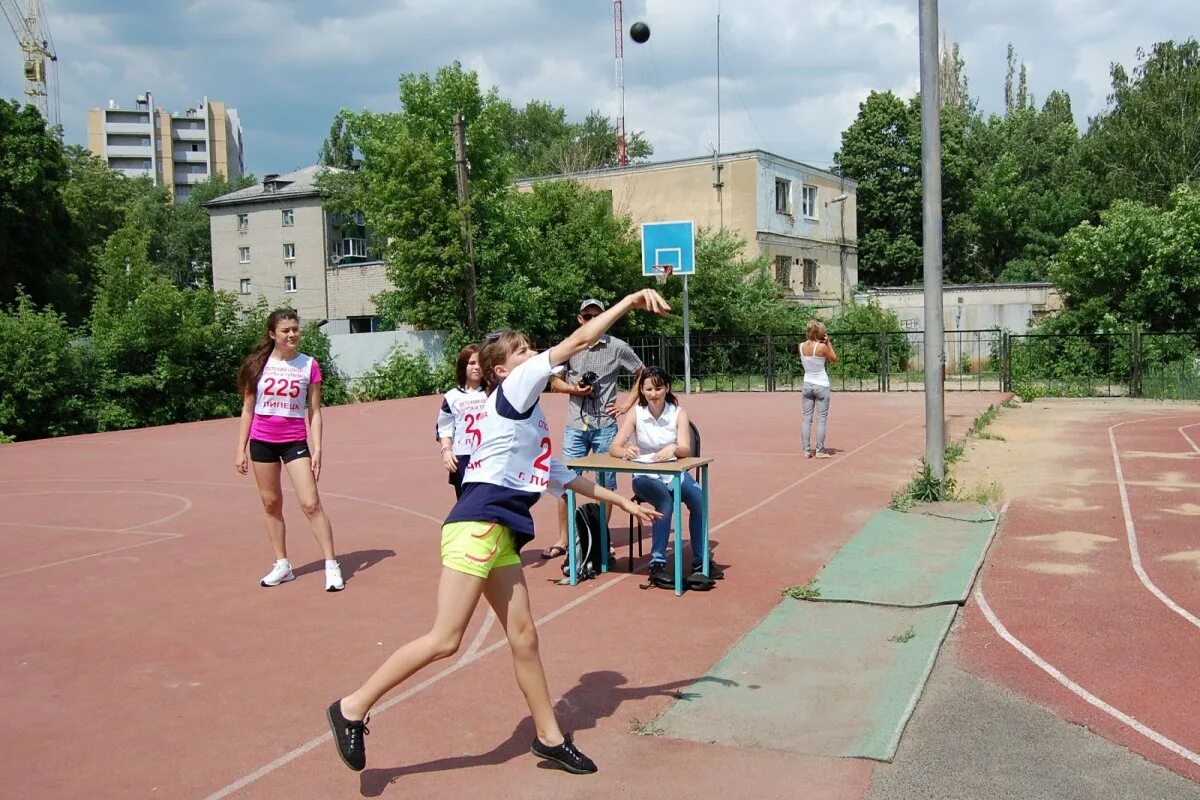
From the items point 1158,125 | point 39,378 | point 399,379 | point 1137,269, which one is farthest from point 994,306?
point 39,378

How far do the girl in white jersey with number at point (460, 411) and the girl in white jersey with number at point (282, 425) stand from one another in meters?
0.94

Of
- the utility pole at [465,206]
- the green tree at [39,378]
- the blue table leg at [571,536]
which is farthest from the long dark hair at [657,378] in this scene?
the utility pole at [465,206]

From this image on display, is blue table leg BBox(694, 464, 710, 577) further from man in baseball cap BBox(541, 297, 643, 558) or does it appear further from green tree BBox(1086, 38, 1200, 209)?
green tree BBox(1086, 38, 1200, 209)

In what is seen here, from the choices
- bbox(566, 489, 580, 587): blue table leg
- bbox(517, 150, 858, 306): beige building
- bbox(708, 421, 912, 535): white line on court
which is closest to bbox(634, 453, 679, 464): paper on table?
bbox(566, 489, 580, 587): blue table leg

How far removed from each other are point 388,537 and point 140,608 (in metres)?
2.79

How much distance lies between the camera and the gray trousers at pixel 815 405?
1469cm

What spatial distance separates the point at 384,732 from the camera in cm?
494

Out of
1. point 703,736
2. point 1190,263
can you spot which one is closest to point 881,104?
point 1190,263

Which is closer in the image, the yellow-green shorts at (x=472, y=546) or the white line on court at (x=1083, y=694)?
the yellow-green shorts at (x=472, y=546)

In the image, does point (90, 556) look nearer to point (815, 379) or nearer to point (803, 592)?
point (803, 592)

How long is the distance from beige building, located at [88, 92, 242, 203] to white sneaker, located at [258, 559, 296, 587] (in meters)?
124

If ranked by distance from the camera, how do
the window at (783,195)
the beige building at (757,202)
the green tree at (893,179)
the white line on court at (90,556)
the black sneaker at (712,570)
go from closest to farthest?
the black sneaker at (712,570) → the white line on court at (90,556) → the beige building at (757,202) → the window at (783,195) → the green tree at (893,179)

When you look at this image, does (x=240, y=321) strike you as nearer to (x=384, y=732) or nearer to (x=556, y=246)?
(x=556, y=246)

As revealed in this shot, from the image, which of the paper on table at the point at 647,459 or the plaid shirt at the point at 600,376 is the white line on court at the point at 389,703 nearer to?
the paper on table at the point at 647,459
